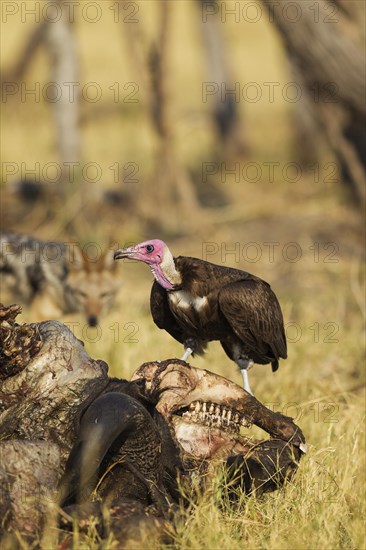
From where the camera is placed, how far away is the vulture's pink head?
486 centimetres

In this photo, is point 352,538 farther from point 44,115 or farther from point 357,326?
point 44,115

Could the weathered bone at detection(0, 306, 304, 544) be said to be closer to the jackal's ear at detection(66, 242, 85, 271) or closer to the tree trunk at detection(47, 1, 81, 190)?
the jackal's ear at detection(66, 242, 85, 271)

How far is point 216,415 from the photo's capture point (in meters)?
3.90

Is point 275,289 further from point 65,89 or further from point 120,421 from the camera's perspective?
point 120,421

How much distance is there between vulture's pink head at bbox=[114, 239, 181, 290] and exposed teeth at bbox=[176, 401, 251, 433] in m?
1.14

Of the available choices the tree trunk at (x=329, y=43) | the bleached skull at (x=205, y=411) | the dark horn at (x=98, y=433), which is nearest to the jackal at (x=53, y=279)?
the tree trunk at (x=329, y=43)

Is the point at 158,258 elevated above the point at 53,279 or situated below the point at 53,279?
above

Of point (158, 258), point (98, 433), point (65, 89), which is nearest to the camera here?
point (98, 433)

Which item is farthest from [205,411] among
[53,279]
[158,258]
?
[53,279]

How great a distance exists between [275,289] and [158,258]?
191 inches

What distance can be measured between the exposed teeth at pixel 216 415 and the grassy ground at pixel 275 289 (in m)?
0.31

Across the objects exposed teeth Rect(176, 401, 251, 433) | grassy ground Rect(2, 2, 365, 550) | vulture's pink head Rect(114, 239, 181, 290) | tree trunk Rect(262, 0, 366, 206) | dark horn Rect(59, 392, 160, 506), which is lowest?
grassy ground Rect(2, 2, 365, 550)

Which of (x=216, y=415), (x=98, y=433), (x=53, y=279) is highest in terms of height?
(x=98, y=433)

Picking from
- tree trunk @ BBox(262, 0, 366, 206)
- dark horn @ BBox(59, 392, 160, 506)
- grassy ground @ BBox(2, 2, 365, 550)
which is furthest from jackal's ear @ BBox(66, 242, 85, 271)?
dark horn @ BBox(59, 392, 160, 506)
